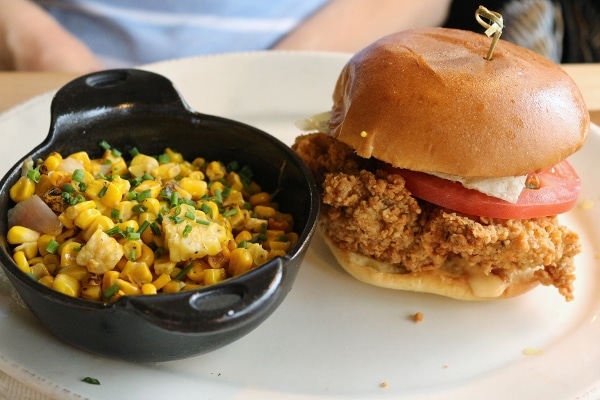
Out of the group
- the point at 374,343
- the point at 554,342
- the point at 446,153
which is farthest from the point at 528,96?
the point at 374,343

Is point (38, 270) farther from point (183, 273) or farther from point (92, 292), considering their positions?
point (183, 273)

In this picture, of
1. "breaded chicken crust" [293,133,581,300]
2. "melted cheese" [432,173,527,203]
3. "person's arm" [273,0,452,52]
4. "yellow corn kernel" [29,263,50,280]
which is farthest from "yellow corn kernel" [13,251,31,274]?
"person's arm" [273,0,452,52]

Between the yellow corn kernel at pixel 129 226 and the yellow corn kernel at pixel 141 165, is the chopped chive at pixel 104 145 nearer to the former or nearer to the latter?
the yellow corn kernel at pixel 141 165

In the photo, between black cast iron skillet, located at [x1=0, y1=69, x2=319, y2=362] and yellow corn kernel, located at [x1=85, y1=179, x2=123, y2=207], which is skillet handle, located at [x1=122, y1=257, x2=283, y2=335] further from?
yellow corn kernel, located at [x1=85, y1=179, x2=123, y2=207]

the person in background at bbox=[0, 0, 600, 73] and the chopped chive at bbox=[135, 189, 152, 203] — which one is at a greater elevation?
the chopped chive at bbox=[135, 189, 152, 203]

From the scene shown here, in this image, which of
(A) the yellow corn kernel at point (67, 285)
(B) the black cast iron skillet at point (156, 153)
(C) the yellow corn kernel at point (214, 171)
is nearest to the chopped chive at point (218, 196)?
(C) the yellow corn kernel at point (214, 171)
